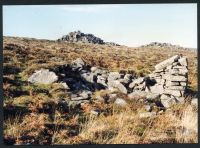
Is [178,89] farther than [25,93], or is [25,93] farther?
[178,89]

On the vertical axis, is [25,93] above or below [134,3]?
below

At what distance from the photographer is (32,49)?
9555 mm

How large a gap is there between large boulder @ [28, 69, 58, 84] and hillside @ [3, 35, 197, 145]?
0.06 feet

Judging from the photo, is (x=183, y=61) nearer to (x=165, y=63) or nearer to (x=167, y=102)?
(x=165, y=63)

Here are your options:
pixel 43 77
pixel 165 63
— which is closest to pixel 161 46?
pixel 165 63

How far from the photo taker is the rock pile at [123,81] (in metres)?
9.41

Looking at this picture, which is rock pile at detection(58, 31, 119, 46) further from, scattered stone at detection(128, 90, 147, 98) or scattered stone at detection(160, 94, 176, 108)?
scattered stone at detection(160, 94, 176, 108)

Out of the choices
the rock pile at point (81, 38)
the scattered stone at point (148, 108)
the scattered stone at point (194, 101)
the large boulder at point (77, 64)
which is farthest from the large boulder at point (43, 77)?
the scattered stone at point (194, 101)

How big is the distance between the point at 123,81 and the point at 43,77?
58.4 inches

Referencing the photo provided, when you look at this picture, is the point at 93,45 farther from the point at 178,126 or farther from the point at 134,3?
the point at 178,126

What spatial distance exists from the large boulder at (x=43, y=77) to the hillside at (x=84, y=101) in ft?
0.06

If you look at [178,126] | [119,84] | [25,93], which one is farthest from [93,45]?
[178,126]

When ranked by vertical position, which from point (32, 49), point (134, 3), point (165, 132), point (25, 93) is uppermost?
point (134, 3)

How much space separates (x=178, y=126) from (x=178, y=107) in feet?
1.29
